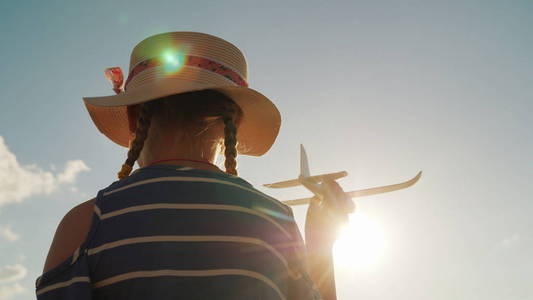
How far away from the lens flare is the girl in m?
0.08

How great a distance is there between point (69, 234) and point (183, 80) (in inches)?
61.0

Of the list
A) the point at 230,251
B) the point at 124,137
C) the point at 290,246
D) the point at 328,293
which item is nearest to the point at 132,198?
the point at 230,251

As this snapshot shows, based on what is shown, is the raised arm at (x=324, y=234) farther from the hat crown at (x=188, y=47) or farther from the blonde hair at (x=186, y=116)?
the hat crown at (x=188, y=47)

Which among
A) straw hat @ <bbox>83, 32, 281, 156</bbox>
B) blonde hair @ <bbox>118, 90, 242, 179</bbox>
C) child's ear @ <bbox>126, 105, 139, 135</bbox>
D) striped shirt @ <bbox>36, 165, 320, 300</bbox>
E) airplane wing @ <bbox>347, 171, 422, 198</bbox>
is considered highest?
airplane wing @ <bbox>347, 171, 422, 198</bbox>

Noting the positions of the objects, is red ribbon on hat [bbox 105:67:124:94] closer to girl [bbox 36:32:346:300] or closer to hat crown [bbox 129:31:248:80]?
hat crown [bbox 129:31:248:80]

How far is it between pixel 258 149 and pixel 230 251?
2495 millimetres

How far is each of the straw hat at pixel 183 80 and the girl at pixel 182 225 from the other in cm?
3

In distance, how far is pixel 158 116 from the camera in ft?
10.5

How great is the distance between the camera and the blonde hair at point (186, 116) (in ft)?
10.3

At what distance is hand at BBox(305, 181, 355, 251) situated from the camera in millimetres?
3953

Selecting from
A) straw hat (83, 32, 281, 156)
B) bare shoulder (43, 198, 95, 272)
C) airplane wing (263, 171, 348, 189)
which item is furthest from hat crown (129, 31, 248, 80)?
airplane wing (263, 171, 348, 189)

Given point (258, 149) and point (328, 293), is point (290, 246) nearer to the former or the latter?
point (328, 293)

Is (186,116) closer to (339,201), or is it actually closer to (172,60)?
(172,60)

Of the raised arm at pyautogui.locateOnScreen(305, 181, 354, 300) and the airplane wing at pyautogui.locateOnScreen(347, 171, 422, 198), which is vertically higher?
the airplane wing at pyautogui.locateOnScreen(347, 171, 422, 198)
